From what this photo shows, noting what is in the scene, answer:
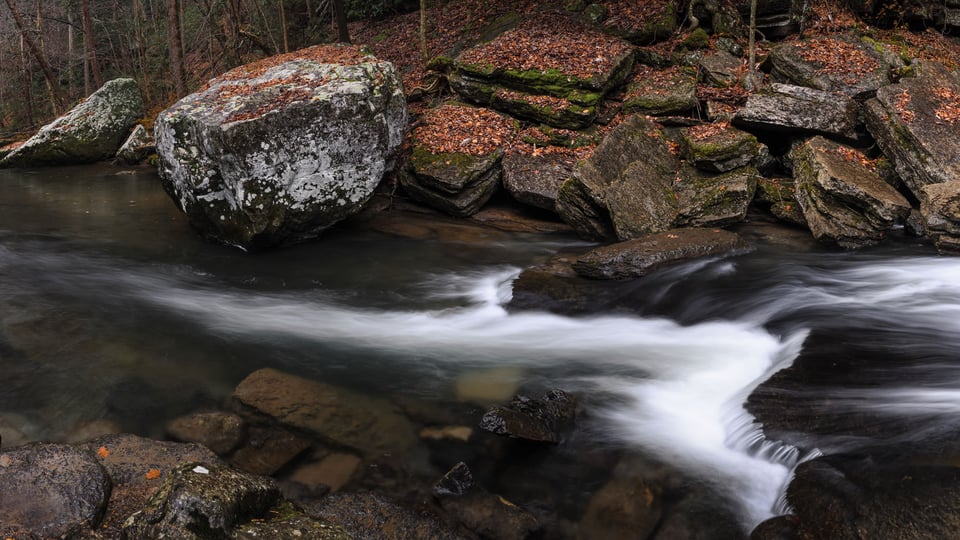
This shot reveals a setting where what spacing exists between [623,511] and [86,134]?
57.8 feet

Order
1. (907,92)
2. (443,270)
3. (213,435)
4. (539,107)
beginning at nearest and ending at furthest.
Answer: (213,435)
(443,270)
(907,92)
(539,107)

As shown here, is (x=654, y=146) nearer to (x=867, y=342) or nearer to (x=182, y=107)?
(x=867, y=342)

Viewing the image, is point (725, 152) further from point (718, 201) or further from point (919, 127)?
point (919, 127)

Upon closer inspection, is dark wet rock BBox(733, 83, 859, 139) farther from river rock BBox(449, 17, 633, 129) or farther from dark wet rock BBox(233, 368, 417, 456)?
dark wet rock BBox(233, 368, 417, 456)

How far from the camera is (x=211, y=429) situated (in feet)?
17.3

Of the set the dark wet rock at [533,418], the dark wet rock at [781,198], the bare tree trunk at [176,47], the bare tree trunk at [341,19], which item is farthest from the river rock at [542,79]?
the bare tree trunk at [176,47]

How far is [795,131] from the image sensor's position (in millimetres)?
10250

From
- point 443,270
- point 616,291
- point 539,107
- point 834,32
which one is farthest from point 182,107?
point 834,32

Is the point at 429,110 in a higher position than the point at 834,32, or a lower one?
lower

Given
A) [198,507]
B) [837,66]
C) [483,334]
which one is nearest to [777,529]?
[198,507]

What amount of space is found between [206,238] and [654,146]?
722 cm

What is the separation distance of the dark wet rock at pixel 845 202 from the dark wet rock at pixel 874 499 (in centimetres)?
A: 567

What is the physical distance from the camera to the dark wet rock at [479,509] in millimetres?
4312

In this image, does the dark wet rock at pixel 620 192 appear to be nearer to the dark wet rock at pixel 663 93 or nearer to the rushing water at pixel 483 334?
the rushing water at pixel 483 334
